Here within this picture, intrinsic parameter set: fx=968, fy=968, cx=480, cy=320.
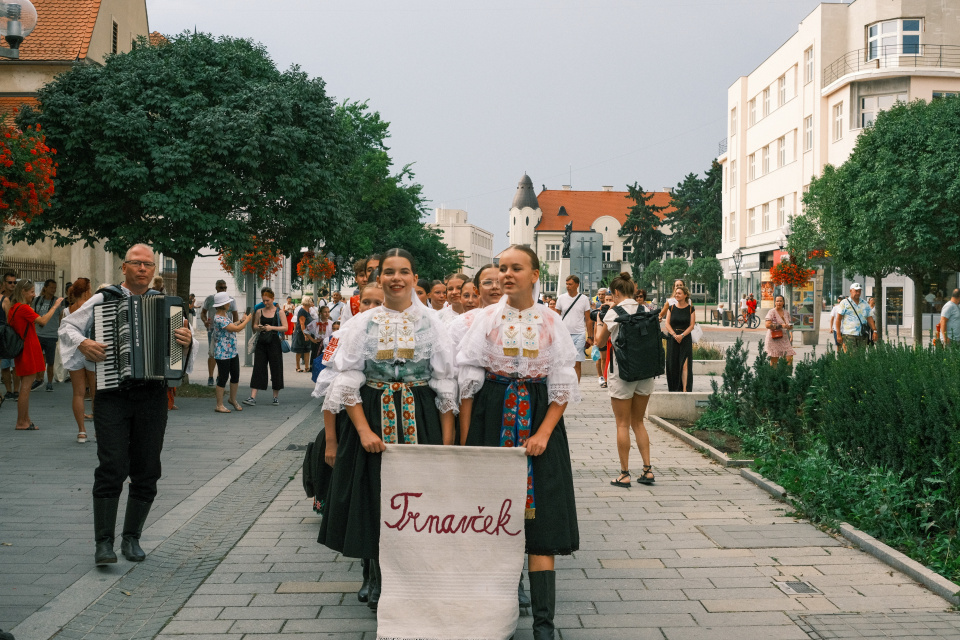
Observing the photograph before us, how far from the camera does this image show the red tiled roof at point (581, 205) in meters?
142

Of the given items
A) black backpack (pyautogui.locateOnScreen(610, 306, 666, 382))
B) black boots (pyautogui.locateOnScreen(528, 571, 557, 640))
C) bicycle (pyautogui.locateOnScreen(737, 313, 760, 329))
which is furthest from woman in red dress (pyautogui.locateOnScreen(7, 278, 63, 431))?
bicycle (pyautogui.locateOnScreen(737, 313, 760, 329))

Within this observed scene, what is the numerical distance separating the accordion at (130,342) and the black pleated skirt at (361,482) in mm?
1655

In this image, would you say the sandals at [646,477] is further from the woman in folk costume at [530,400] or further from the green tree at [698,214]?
the green tree at [698,214]

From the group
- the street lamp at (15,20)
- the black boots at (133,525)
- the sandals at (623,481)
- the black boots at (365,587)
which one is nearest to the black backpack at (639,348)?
the sandals at (623,481)

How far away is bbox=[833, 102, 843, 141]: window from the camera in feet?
149

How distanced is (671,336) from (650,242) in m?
93.7

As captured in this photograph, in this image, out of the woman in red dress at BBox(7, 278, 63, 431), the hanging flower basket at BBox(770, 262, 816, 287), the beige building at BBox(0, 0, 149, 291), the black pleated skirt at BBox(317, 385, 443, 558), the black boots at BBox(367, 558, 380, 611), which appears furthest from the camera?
the hanging flower basket at BBox(770, 262, 816, 287)

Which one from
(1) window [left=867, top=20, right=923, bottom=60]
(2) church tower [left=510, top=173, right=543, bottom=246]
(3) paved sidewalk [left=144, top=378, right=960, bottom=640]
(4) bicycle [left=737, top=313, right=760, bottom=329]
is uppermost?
(2) church tower [left=510, top=173, right=543, bottom=246]

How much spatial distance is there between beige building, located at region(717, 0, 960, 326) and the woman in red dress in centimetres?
3309

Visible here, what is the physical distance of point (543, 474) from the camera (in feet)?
14.3

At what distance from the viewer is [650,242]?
106438mm

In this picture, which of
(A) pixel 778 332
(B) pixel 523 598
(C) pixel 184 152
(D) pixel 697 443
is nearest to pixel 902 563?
(B) pixel 523 598

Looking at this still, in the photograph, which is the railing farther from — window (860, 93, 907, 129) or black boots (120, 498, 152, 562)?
black boots (120, 498, 152, 562)

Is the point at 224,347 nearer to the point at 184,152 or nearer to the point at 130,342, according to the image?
the point at 184,152
